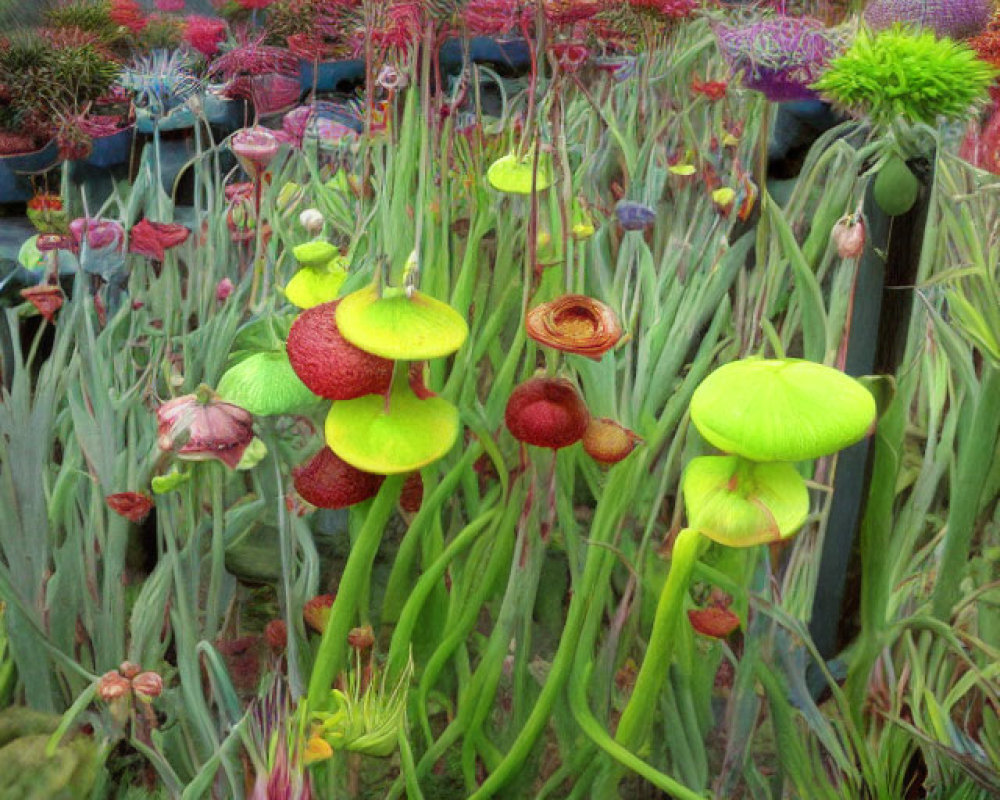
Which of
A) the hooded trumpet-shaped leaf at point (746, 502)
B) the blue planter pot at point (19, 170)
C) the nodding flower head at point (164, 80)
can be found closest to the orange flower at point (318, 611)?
the hooded trumpet-shaped leaf at point (746, 502)

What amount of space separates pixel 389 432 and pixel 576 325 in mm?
107

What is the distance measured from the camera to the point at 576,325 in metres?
0.46

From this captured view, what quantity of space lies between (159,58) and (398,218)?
0.86 m

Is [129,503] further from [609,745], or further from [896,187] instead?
[896,187]

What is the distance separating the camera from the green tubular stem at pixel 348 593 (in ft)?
1.61

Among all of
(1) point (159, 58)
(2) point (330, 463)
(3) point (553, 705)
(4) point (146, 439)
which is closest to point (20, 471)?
(4) point (146, 439)

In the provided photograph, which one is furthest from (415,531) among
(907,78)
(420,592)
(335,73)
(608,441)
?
(335,73)

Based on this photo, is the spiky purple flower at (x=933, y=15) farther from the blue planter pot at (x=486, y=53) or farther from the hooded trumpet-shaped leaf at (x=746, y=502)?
the blue planter pot at (x=486, y=53)

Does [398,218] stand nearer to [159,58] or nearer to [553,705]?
[553,705]

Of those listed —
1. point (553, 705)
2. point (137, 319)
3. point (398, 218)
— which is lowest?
point (553, 705)

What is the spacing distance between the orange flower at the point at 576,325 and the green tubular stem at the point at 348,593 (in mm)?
110

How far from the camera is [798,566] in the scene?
60 cm

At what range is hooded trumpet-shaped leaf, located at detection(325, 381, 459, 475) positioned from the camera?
0.43 metres

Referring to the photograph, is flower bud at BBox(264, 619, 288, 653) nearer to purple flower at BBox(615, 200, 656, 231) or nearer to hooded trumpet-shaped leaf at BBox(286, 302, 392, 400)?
hooded trumpet-shaped leaf at BBox(286, 302, 392, 400)
